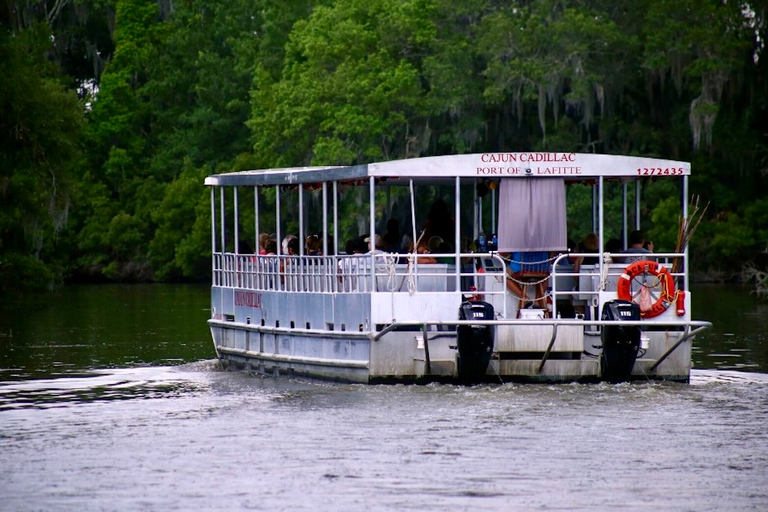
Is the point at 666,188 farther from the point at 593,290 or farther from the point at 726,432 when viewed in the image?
the point at 726,432

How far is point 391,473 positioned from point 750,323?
2148 centimetres

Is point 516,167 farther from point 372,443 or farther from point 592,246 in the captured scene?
point 372,443

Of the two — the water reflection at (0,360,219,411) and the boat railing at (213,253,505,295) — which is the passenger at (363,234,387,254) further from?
the water reflection at (0,360,219,411)

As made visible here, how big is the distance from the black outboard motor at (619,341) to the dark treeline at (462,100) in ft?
72.6

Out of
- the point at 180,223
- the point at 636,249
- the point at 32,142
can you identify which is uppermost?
the point at 32,142

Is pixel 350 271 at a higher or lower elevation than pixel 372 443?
higher

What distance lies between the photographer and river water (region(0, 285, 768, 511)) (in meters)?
14.8

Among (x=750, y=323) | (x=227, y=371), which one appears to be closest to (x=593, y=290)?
(x=227, y=371)

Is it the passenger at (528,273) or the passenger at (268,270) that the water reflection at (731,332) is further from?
the passenger at (268,270)

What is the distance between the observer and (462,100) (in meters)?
55.3

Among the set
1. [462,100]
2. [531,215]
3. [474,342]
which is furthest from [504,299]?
[462,100]

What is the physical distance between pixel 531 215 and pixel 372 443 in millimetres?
5423

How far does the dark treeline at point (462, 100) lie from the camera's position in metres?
45.9

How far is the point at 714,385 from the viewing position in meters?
22.7
